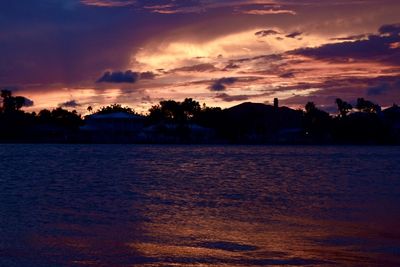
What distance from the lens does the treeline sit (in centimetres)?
16325

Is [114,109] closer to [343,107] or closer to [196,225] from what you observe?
[343,107]

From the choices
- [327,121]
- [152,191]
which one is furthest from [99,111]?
[152,191]

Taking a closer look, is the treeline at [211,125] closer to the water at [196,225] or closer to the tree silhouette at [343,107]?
the tree silhouette at [343,107]

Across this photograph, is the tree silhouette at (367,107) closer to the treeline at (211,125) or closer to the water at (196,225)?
the treeline at (211,125)

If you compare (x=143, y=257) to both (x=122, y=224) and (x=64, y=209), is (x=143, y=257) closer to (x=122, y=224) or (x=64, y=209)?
(x=122, y=224)

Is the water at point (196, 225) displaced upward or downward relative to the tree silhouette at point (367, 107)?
downward

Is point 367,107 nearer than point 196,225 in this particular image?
No

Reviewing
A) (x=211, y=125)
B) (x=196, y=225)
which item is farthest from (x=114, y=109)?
(x=196, y=225)

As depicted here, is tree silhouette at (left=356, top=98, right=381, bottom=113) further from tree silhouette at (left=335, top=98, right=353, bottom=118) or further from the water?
the water

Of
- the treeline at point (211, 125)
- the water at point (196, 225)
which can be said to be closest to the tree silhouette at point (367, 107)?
the treeline at point (211, 125)

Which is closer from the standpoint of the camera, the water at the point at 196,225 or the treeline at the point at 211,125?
the water at the point at 196,225

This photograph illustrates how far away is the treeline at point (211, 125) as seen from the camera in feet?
536

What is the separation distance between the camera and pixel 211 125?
167 m

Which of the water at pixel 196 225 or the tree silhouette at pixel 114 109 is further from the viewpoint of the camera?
the tree silhouette at pixel 114 109
